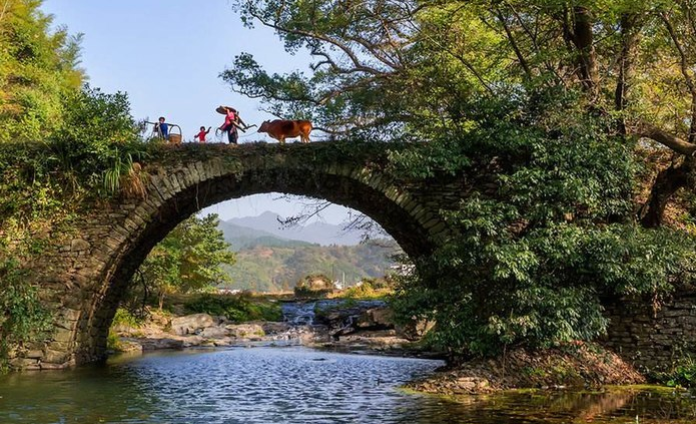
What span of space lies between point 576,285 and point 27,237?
12030mm

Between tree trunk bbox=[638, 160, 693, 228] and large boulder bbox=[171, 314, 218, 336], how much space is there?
62.4ft

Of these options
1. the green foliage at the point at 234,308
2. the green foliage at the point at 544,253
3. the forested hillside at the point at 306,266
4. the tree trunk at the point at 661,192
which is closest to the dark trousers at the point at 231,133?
the green foliage at the point at 544,253

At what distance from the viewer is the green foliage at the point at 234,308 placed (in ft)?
104

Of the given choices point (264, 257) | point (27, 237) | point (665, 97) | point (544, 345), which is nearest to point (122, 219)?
point (27, 237)

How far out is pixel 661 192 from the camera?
14.6 m

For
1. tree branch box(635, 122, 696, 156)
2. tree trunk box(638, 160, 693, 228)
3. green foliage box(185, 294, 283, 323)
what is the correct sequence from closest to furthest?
tree branch box(635, 122, 696, 156)
tree trunk box(638, 160, 693, 228)
green foliage box(185, 294, 283, 323)

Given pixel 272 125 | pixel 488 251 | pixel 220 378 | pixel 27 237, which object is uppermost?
pixel 272 125

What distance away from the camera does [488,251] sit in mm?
12516

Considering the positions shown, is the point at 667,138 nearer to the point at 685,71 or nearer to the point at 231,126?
the point at 685,71

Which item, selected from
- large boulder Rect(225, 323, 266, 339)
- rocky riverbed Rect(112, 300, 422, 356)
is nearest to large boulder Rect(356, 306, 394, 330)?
rocky riverbed Rect(112, 300, 422, 356)

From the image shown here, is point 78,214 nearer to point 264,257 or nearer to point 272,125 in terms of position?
point 272,125

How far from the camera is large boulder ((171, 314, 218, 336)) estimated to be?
27719 millimetres

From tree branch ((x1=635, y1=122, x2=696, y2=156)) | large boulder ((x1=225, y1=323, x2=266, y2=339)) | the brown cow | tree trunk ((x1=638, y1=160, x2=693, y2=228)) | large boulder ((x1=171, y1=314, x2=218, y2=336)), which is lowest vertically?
large boulder ((x1=225, y1=323, x2=266, y2=339))

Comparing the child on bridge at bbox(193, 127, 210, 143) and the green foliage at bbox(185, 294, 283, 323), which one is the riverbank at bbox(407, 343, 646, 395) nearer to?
the child on bridge at bbox(193, 127, 210, 143)
